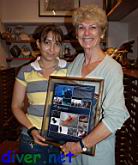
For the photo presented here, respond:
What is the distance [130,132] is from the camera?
63.4 inches

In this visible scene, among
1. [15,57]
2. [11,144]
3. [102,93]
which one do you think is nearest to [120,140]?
[102,93]

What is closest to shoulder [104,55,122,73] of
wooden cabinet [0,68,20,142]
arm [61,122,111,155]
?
arm [61,122,111,155]

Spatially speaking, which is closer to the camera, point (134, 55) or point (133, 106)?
point (133, 106)

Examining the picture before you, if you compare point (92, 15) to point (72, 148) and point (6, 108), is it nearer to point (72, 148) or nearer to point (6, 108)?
point (72, 148)

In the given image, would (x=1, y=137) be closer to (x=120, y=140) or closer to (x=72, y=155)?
(x=120, y=140)

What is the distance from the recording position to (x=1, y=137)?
2898 millimetres

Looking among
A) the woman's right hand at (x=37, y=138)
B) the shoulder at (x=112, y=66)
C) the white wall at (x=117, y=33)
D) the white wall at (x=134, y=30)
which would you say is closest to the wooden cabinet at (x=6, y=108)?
the white wall at (x=117, y=33)

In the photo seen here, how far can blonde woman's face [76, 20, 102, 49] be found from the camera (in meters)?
1.04

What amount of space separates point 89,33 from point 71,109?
312 millimetres

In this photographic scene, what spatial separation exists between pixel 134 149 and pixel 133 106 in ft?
0.80

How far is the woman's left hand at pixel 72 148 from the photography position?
101cm

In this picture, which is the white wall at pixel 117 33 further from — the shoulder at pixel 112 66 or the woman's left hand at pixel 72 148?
the woman's left hand at pixel 72 148

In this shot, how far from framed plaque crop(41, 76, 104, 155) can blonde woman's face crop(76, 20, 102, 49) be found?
15 centimetres

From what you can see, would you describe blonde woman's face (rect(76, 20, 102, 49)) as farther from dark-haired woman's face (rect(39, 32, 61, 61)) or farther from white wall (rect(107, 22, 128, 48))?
white wall (rect(107, 22, 128, 48))
